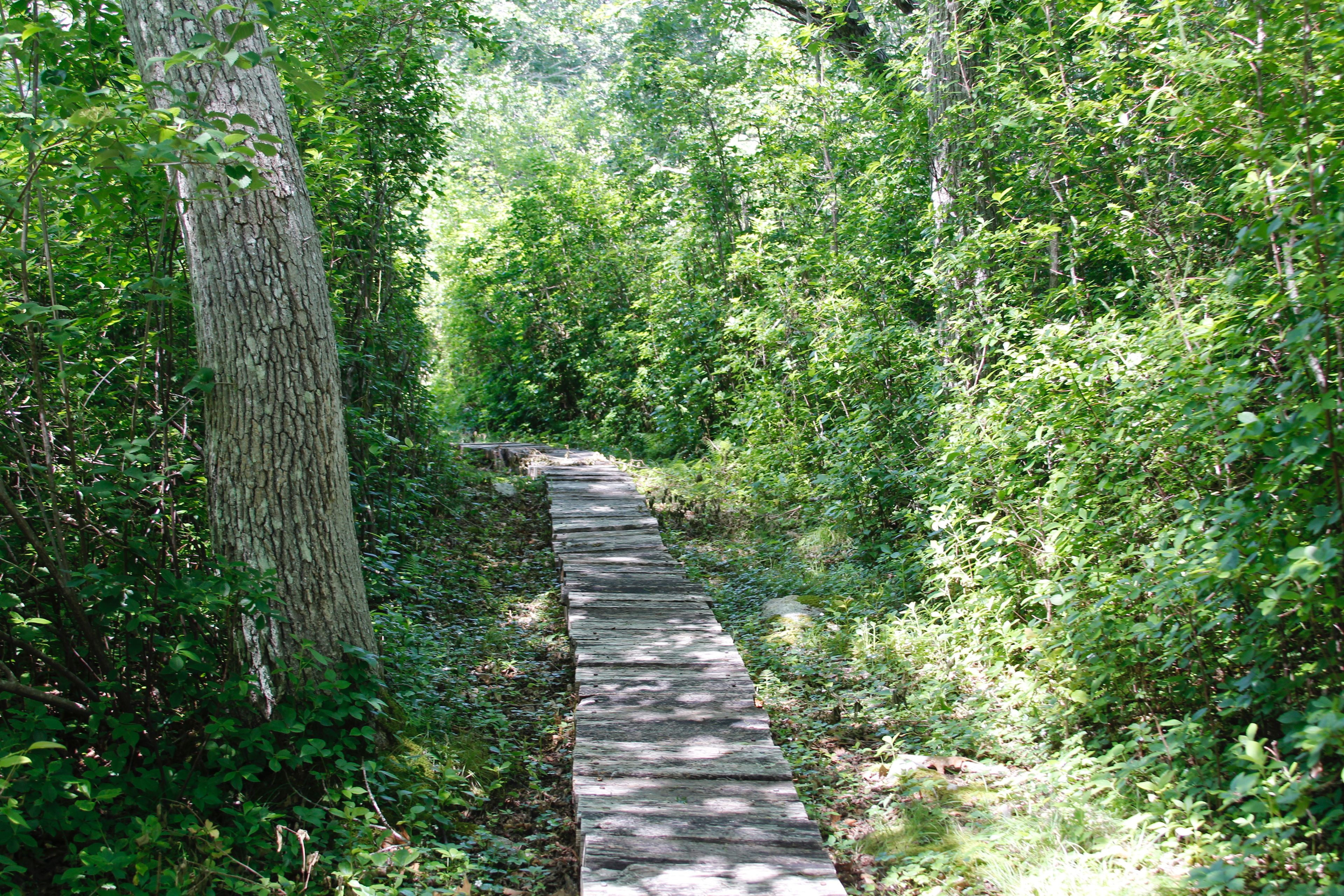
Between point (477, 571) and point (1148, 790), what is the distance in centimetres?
518

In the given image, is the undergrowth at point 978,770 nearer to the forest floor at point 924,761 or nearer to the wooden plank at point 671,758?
the forest floor at point 924,761

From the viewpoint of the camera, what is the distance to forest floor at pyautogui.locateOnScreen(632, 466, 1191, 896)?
307cm

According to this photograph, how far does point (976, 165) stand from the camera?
5.96 metres

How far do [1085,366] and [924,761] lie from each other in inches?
80.0

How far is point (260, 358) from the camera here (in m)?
3.48

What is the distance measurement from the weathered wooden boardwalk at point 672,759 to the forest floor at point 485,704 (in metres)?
0.31

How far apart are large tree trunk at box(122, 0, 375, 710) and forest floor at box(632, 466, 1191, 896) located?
2432 millimetres

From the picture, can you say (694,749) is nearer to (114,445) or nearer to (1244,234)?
(114,445)

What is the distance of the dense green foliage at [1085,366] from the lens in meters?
2.87

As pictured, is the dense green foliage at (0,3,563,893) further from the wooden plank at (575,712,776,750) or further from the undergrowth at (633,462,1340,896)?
the undergrowth at (633,462,1340,896)

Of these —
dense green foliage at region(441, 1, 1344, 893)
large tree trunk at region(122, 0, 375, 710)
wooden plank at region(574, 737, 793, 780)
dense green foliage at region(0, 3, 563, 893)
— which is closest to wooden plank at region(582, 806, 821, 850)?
wooden plank at region(574, 737, 793, 780)

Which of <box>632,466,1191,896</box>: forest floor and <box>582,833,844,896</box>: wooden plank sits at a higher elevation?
<box>582,833,844,896</box>: wooden plank

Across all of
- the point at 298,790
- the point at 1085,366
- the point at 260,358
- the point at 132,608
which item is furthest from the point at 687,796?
the point at 1085,366

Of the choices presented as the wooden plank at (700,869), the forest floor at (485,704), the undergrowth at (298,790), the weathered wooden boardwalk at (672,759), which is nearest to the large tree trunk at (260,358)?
the undergrowth at (298,790)
